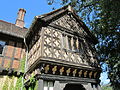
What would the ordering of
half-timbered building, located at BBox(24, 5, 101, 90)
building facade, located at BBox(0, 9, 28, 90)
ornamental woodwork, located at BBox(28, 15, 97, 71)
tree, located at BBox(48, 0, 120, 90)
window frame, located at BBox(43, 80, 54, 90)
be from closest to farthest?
1. window frame, located at BBox(43, 80, 54, 90)
2. half-timbered building, located at BBox(24, 5, 101, 90)
3. ornamental woodwork, located at BBox(28, 15, 97, 71)
4. building facade, located at BBox(0, 9, 28, 90)
5. tree, located at BBox(48, 0, 120, 90)

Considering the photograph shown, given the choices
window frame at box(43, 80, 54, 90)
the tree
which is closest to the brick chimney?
the tree

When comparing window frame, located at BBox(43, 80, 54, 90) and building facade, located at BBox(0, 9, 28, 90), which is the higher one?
building facade, located at BBox(0, 9, 28, 90)

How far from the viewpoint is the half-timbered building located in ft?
19.6

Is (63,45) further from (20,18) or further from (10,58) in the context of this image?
(20,18)

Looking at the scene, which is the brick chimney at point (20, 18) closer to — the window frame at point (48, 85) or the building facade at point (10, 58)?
the building facade at point (10, 58)

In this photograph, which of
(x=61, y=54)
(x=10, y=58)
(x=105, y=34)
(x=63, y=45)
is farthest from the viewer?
(x=105, y=34)

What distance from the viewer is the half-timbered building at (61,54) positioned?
19.6 ft

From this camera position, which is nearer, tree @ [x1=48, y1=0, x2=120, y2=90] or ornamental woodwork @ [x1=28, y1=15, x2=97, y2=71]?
ornamental woodwork @ [x1=28, y1=15, x2=97, y2=71]

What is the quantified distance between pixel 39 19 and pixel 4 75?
457 cm

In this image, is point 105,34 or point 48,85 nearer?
point 48,85

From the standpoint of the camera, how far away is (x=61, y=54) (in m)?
6.87

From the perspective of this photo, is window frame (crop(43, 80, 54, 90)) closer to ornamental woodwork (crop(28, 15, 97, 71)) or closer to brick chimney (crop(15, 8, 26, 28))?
ornamental woodwork (crop(28, 15, 97, 71))

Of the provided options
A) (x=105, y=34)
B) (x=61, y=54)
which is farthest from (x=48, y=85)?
(x=105, y=34)

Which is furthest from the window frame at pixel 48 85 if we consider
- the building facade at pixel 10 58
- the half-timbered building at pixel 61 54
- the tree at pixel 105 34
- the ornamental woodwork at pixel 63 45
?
the tree at pixel 105 34
